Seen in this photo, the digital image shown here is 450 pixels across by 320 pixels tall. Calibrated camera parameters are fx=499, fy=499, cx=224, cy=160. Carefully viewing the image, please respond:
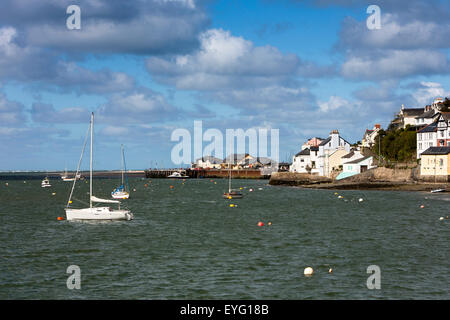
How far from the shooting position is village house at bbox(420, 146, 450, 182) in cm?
9200

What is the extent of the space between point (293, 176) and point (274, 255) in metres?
113

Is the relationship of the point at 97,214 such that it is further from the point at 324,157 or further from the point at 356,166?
the point at 324,157

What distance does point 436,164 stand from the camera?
93.3 metres

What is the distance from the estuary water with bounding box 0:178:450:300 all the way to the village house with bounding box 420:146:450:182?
43.1 metres

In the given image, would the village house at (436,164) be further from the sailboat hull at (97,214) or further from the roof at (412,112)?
the sailboat hull at (97,214)

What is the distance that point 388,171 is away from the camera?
105938 mm

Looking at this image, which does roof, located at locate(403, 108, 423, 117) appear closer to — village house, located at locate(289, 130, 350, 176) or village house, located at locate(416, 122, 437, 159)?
village house, located at locate(289, 130, 350, 176)

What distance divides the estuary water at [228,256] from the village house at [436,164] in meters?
43.1

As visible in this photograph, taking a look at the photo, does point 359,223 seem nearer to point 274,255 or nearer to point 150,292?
point 274,255

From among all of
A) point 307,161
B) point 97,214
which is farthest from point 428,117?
point 97,214

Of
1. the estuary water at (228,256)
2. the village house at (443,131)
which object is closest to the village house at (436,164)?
the village house at (443,131)

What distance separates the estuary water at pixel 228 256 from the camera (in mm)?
22719

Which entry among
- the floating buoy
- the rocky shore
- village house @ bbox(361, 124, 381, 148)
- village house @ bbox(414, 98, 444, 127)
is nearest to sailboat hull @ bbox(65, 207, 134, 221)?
the floating buoy

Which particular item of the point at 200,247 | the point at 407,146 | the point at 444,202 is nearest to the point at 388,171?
the point at 407,146
